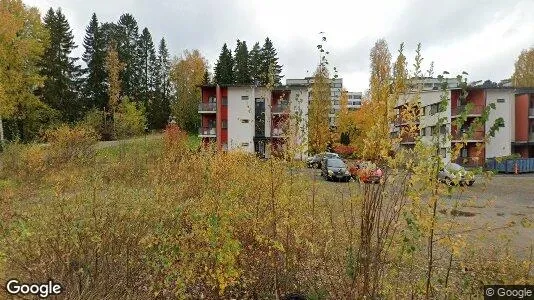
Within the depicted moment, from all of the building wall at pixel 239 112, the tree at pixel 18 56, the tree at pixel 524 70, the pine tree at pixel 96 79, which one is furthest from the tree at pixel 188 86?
the tree at pixel 524 70

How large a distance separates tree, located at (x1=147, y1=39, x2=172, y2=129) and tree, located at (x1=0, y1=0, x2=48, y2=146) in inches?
671

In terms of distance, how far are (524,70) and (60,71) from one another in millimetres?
63346

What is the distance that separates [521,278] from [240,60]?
5921 cm

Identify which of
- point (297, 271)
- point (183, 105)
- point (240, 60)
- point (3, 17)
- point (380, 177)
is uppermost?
point (240, 60)

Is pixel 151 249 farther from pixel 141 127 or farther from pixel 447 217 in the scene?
pixel 141 127

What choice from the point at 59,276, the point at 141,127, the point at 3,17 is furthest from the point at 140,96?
the point at 59,276

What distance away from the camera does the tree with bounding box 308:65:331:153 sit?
5098 mm

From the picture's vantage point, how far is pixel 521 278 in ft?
10.5

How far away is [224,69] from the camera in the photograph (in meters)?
54.3

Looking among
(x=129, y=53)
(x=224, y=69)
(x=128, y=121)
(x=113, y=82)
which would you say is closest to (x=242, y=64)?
(x=224, y=69)

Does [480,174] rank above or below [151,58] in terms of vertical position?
below

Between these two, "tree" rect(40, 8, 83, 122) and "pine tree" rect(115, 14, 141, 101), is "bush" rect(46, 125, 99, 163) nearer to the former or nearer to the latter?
"tree" rect(40, 8, 83, 122)

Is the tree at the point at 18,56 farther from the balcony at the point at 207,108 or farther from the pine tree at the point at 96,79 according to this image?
the balcony at the point at 207,108

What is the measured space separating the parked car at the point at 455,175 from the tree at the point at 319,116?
2280mm
